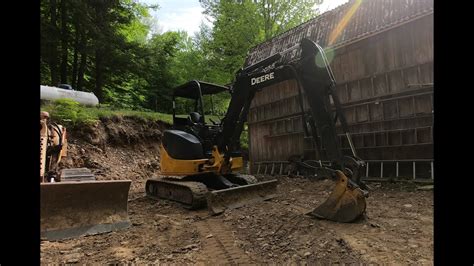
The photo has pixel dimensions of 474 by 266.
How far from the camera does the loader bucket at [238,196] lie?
598 cm

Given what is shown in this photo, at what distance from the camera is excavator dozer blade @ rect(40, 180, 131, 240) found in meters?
4.44

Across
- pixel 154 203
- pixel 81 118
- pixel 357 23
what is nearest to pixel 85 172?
pixel 154 203

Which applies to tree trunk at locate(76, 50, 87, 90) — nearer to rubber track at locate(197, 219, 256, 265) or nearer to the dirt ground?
the dirt ground

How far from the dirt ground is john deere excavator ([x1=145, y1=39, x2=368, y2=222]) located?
307mm

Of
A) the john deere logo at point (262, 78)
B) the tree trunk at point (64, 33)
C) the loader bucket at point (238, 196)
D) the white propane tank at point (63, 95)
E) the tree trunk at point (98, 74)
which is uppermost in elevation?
the tree trunk at point (64, 33)

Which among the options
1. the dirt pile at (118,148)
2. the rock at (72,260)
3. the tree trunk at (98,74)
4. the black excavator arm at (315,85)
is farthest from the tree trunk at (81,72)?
the rock at (72,260)

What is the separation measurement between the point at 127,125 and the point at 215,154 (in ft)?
22.2

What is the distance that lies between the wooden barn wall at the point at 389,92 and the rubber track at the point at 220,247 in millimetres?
6356

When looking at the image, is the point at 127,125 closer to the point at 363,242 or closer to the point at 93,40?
the point at 93,40

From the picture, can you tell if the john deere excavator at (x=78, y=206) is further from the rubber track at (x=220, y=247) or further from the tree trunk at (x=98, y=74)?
the tree trunk at (x=98, y=74)

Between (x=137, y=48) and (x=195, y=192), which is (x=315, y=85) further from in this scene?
(x=137, y=48)

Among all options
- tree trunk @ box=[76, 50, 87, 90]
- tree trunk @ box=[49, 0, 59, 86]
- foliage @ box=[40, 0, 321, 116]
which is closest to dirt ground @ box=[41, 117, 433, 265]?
foliage @ box=[40, 0, 321, 116]

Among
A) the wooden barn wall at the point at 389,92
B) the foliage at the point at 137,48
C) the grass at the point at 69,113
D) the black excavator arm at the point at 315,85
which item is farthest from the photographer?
the foliage at the point at 137,48
